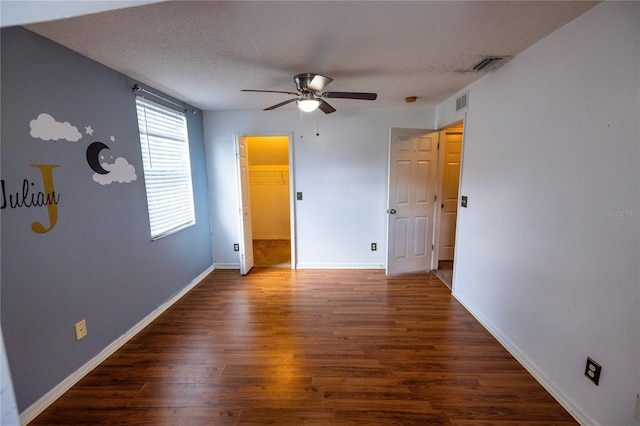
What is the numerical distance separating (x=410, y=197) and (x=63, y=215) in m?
3.60

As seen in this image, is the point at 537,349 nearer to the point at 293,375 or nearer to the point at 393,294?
the point at 393,294

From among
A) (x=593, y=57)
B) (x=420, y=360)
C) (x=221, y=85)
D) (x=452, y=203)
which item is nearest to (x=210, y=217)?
(x=221, y=85)

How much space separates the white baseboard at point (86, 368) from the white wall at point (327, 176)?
1420 millimetres

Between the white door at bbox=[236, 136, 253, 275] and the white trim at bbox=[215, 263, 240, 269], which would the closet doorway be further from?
the white door at bbox=[236, 136, 253, 275]

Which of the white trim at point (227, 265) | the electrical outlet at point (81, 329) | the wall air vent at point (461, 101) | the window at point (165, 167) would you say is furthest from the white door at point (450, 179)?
the electrical outlet at point (81, 329)

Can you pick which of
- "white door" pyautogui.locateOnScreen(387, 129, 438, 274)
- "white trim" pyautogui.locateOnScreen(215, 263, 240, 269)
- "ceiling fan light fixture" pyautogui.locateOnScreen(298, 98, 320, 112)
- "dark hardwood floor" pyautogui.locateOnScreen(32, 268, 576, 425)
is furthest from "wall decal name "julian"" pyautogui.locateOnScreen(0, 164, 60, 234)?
"white door" pyautogui.locateOnScreen(387, 129, 438, 274)

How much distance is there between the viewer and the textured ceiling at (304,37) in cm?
146

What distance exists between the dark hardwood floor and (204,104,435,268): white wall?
1091mm

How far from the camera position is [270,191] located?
225 inches

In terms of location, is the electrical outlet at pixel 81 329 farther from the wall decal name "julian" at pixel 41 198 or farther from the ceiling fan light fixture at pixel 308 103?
the ceiling fan light fixture at pixel 308 103

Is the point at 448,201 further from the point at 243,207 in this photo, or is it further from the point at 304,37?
the point at 304,37

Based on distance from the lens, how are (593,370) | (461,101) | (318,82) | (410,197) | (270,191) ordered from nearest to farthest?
1. (593,370)
2. (318,82)
3. (461,101)
4. (410,197)
5. (270,191)

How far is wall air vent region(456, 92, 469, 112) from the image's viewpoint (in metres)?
2.83

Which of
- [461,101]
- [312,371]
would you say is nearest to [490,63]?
[461,101]
